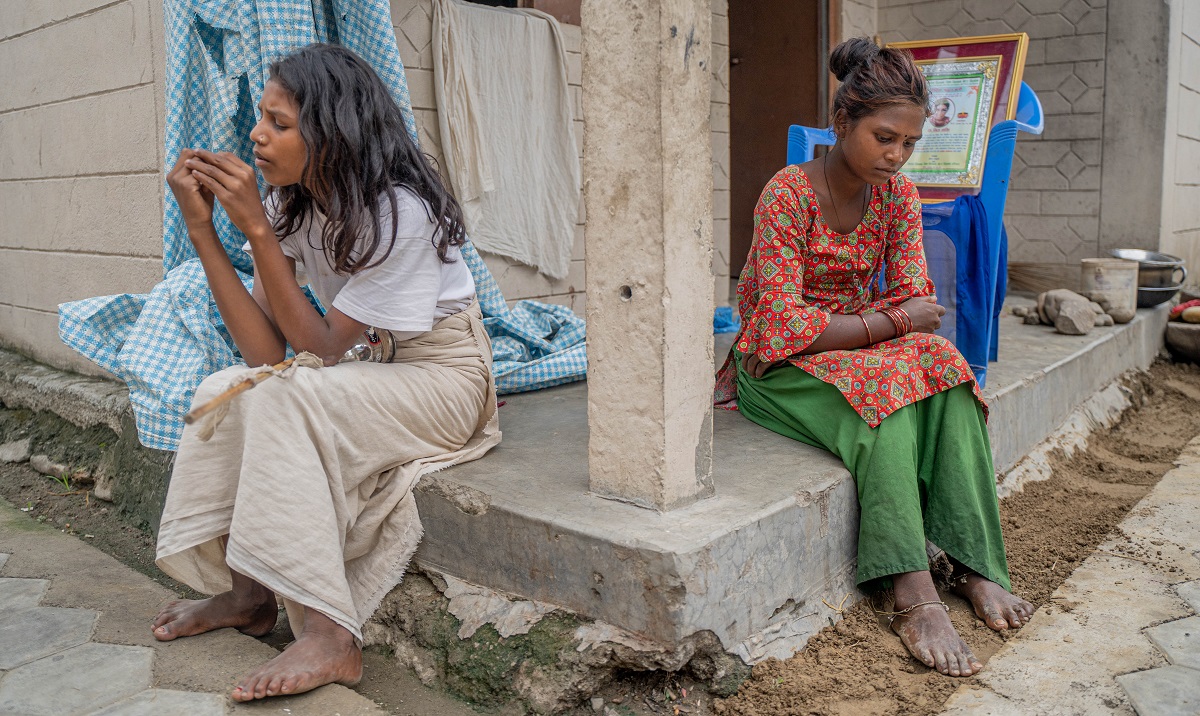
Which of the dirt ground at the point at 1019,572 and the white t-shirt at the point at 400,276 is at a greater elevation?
the white t-shirt at the point at 400,276

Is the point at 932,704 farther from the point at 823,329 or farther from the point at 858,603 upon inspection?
the point at 823,329

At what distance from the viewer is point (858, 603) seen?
8.64ft

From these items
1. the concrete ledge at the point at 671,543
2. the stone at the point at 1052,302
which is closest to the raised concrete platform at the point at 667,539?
the concrete ledge at the point at 671,543

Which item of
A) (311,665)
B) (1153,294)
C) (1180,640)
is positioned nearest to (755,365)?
(1180,640)

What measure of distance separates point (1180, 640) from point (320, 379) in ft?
7.11

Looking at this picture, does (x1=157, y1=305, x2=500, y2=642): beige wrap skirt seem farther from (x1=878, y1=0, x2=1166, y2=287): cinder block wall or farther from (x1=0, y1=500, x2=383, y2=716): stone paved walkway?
(x1=878, y1=0, x2=1166, y2=287): cinder block wall

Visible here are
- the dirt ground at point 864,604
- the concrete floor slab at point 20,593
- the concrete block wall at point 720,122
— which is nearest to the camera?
the dirt ground at point 864,604

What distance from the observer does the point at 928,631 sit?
7.86 feet

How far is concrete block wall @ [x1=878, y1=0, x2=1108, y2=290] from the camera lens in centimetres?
645

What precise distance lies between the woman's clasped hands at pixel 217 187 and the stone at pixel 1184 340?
Result: 577 centimetres

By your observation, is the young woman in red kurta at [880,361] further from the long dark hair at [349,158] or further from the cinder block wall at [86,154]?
the cinder block wall at [86,154]

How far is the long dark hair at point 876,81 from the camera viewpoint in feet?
8.64

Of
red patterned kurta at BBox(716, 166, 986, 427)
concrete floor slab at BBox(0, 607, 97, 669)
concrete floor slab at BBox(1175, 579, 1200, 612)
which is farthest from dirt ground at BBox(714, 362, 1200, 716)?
concrete floor slab at BBox(0, 607, 97, 669)

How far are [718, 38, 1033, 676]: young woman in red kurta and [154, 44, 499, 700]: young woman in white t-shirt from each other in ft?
2.93
